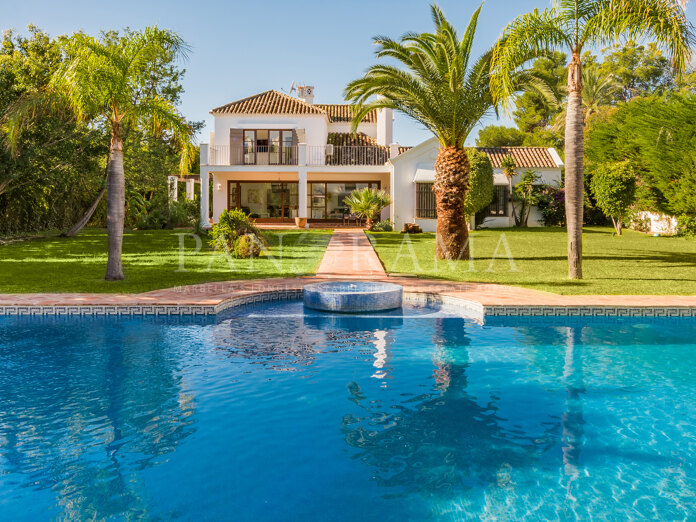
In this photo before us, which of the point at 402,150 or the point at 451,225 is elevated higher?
the point at 402,150

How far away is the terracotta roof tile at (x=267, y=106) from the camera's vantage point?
30891mm

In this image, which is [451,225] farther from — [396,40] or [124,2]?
[124,2]

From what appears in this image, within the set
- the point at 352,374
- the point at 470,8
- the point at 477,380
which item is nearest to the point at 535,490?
the point at 477,380

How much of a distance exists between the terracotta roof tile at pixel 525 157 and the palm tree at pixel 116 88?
2249 cm

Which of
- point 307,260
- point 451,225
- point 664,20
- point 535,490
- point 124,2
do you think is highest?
point 124,2

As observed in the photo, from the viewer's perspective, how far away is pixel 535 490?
4164 millimetres

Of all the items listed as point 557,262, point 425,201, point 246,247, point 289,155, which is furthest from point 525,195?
point 246,247

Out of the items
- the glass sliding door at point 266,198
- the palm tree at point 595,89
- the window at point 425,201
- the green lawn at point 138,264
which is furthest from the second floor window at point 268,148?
the palm tree at point 595,89

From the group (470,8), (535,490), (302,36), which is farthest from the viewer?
(302,36)

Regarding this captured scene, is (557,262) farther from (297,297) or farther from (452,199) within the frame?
(297,297)

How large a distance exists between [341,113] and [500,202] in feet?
37.7

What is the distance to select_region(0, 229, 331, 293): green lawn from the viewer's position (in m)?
12.1

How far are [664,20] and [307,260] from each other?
1052 cm

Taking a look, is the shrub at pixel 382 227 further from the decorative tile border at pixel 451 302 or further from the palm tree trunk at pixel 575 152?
the decorative tile border at pixel 451 302
